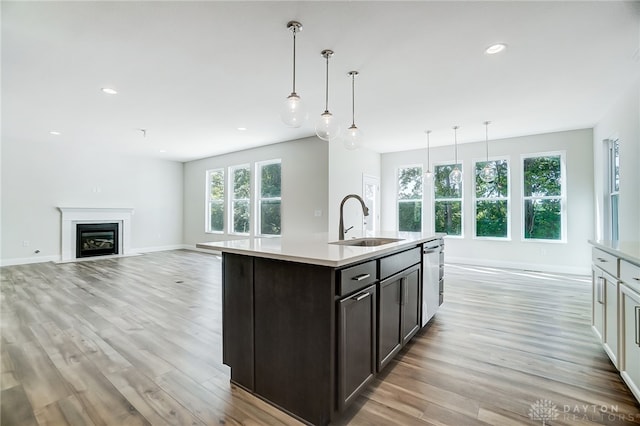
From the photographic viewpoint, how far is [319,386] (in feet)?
5.12

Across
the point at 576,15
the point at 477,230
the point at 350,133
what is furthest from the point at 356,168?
the point at 576,15

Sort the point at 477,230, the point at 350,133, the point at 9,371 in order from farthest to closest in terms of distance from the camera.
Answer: the point at 477,230, the point at 350,133, the point at 9,371

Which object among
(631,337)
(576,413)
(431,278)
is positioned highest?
(431,278)

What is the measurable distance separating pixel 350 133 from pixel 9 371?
3316mm

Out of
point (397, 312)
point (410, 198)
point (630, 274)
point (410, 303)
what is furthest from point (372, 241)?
point (410, 198)

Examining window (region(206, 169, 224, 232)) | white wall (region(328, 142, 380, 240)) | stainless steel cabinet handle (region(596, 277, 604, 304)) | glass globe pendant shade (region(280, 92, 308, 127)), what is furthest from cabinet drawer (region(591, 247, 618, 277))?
window (region(206, 169, 224, 232))

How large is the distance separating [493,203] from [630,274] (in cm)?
487

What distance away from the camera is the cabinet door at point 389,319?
6.38ft

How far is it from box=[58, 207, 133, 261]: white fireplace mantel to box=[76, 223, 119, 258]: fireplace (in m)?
0.09

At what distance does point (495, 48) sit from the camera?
106 inches

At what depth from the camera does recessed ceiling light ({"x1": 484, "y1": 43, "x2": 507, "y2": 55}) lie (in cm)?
263

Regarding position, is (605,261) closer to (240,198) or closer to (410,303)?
(410,303)

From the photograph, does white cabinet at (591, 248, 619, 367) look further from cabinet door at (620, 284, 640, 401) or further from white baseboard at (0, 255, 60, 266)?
white baseboard at (0, 255, 60, 266)

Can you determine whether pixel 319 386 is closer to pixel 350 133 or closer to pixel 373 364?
pixel 373 364
